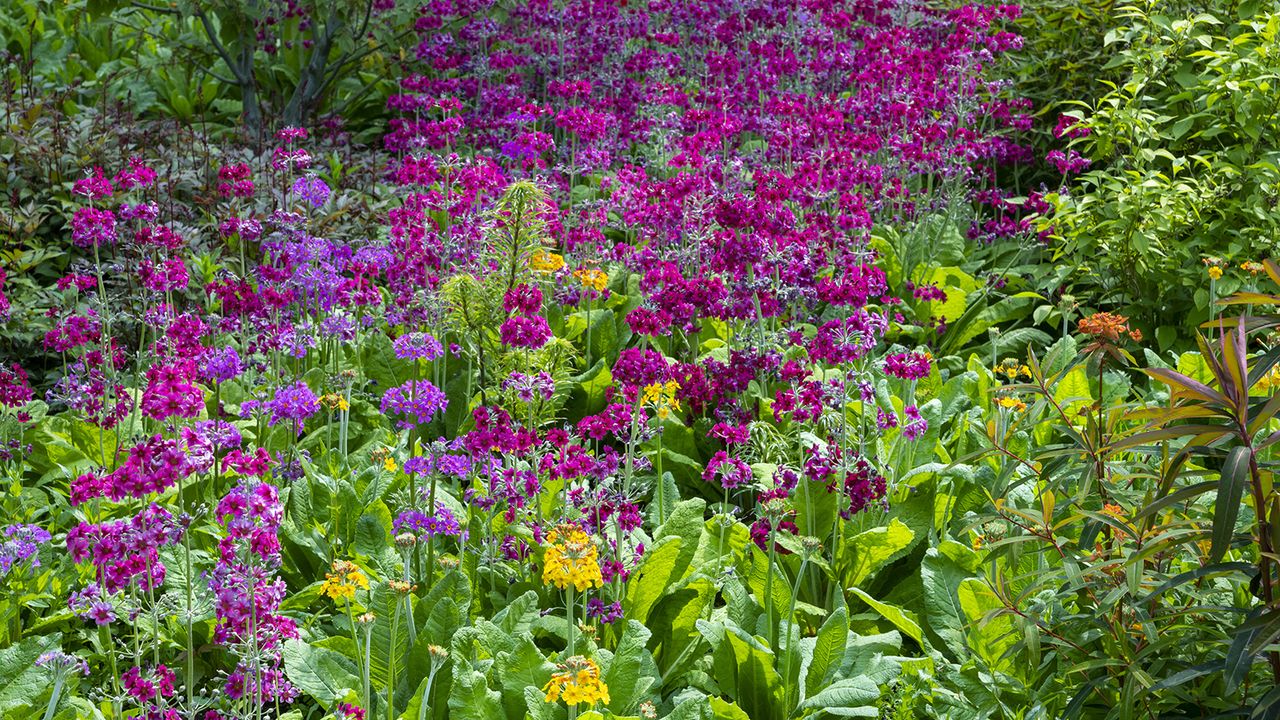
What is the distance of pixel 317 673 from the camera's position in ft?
10.2

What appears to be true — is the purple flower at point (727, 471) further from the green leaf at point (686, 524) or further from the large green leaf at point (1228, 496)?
the large green leaf at point (1228, 496)

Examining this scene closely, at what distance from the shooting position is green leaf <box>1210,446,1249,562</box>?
2054 millimetres

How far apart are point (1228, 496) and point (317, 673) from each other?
2.18 meters

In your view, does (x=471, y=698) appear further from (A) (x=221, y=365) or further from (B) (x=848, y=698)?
Result: (A) (x=221, y=365)

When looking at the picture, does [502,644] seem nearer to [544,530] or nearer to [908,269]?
[544,530]

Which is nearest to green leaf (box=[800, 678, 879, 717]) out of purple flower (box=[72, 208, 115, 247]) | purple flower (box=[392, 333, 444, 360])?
purple flower (box=[392, 333, 444, 360])

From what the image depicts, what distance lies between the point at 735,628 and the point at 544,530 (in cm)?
65

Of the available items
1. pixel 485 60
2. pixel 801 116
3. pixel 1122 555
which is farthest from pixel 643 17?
pixel 1122 555

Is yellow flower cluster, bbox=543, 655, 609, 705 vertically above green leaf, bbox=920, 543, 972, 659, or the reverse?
yellow flower cluster, bbox=543, 655, 609, 705

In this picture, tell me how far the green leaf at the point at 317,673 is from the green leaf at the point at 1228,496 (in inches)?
81.0

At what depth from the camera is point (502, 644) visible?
10.2 ft

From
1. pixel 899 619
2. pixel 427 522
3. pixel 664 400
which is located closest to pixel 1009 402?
pixel 899 619

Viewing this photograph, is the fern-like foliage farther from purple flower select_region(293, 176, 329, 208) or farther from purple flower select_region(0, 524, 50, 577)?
purple flower select_region(0, 524, 50, 577)

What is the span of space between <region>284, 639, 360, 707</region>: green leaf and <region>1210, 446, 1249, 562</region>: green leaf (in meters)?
2.06
